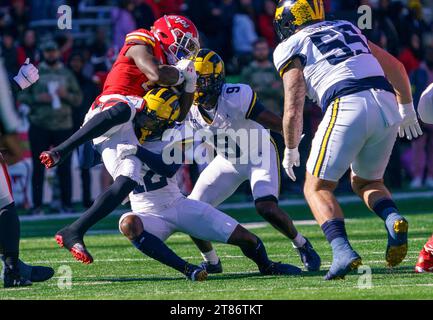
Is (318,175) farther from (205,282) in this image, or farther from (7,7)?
(7,7)

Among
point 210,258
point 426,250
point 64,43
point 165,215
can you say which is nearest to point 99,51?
point 64,43

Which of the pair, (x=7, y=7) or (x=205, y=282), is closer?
(x=205, y=282)

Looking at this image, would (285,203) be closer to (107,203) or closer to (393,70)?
(393,70)

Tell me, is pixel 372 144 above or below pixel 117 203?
above

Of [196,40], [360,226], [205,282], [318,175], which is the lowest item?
[360,226]

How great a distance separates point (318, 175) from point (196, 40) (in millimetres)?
1788

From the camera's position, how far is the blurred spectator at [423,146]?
16.0 m

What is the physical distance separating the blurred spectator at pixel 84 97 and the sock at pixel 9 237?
273 inches

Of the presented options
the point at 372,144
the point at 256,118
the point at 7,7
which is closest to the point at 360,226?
the point at 256,118

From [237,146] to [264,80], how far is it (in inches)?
254

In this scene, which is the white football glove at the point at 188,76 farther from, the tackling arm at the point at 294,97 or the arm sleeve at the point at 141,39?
the tackling arm at the point at 294,97

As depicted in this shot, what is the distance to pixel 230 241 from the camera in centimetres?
752

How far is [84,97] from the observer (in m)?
14.6

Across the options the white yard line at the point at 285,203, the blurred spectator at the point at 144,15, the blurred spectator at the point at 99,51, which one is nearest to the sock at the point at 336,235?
the white yard line at the point at 285,203
